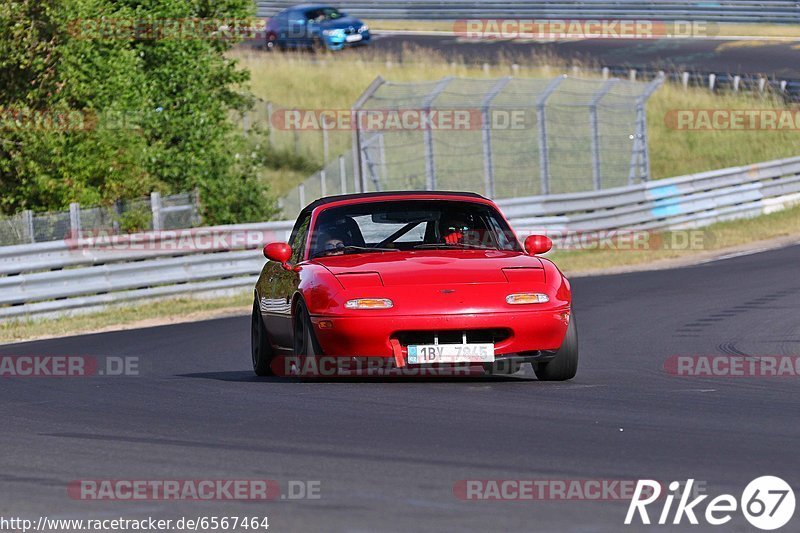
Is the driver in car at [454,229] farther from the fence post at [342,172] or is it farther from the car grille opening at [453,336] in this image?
the fence post at [342,172]

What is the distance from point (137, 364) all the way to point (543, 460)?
6.93 meters

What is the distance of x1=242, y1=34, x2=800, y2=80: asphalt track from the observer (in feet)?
154

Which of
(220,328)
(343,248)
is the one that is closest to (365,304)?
(343,248)

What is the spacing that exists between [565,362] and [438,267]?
1.01m

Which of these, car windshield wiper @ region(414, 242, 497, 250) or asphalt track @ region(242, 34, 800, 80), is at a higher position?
car windshield wiper @ region(414, 242, 497, 250)

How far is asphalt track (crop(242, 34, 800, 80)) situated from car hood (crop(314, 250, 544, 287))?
118ft

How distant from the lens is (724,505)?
5418 mm

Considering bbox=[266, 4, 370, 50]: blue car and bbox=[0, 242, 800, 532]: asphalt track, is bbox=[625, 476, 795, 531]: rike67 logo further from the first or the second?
bbox=[266, 4, 370, 50]: blue car

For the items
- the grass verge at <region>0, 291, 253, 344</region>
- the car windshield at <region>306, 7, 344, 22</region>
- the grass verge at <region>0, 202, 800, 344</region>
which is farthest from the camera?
the car windshield at <region>306, 7, 344, 22</region>

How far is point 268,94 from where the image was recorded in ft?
157

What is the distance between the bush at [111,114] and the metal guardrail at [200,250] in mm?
3330

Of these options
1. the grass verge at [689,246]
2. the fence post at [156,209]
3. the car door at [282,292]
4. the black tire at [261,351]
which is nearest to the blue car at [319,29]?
the grass verge at [689,246]

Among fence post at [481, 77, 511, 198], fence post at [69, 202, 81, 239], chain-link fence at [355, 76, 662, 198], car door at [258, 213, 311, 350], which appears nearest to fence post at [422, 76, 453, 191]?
fence post at [481, 77, 511, 198]

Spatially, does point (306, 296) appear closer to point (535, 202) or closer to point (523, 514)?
point (523, 514)
